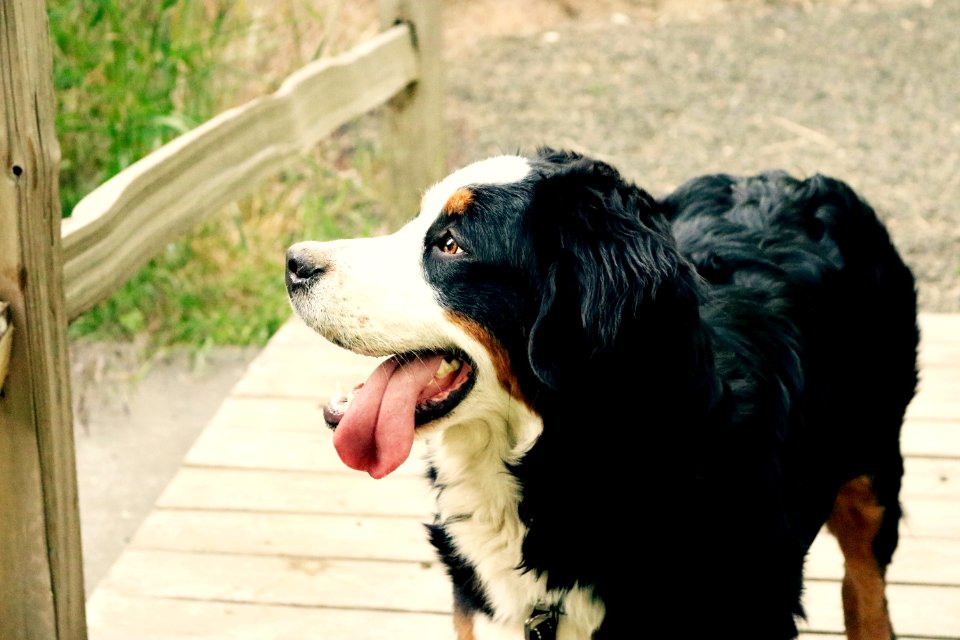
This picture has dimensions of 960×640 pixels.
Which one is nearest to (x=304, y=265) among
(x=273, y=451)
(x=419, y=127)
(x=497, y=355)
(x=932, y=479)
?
(x=497, y=355)

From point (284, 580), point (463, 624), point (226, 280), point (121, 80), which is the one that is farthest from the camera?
point (226, 280)

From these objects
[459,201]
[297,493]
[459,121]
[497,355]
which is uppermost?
[459,201]

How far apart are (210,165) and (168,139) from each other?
1.44 metres

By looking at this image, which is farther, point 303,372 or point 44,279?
point 303,372

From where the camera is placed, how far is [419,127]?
15.9ft

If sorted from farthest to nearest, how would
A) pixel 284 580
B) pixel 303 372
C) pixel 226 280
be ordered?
pixel 226 280 → pixel 303 372 → pixel 284 580

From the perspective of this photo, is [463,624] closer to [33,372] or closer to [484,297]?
[484,297]

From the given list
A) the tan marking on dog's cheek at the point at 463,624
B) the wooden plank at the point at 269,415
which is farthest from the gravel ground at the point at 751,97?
the tan marking on dog's cheek at the point at 463,624

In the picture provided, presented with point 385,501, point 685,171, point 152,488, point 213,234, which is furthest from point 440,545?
point 685,171

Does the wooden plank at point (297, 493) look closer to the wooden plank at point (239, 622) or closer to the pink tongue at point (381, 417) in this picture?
the wooden plank at point (239, 622)

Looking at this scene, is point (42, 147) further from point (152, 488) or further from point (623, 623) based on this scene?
point (152, 488)

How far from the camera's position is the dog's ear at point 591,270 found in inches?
63.5

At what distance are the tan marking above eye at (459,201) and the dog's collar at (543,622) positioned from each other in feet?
2.24

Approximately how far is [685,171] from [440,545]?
169 inches
